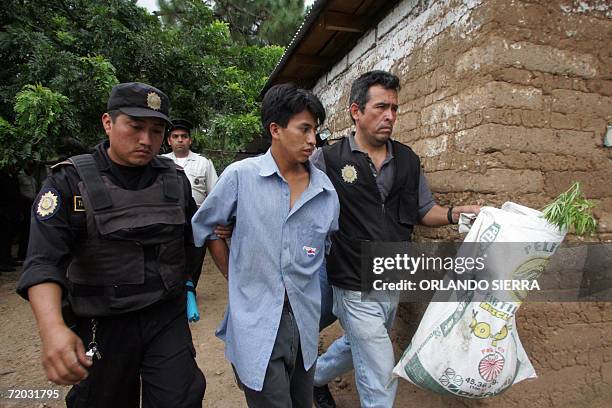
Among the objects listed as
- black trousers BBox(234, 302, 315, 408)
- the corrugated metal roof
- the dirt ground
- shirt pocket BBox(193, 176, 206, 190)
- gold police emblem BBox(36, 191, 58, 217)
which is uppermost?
the corrugated metal roof

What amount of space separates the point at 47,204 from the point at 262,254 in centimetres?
89

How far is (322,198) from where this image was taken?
1.88 meters

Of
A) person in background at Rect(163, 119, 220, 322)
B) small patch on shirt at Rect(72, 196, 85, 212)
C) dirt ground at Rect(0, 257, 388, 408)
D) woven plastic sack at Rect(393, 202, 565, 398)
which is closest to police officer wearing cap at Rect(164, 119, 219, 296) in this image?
person in background at Rect(163, 119, 220, 322)

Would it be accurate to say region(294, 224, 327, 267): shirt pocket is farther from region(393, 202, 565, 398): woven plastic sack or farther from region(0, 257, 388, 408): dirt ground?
region(0, 257, 388, 408): dirt ground

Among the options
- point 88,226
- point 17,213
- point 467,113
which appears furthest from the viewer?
point 17,213

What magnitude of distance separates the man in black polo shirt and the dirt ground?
0.92 m

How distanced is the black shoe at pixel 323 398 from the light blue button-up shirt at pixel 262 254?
43.7 inches

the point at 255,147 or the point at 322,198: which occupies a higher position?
the point at 255,147

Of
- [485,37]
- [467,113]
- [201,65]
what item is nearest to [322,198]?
[467,113]

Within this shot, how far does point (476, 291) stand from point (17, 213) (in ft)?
24.2

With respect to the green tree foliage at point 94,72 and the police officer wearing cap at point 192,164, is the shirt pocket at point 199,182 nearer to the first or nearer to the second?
the police officer wearing cap at point 192,164

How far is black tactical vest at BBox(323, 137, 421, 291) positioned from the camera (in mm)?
2238

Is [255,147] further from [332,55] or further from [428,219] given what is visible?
[428,219]

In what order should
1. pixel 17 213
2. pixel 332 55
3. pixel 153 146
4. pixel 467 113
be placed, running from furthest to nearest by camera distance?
1. pixel 17 213
2. pixel 332 55
3. pixel 467 113
4. pixel 153 146
